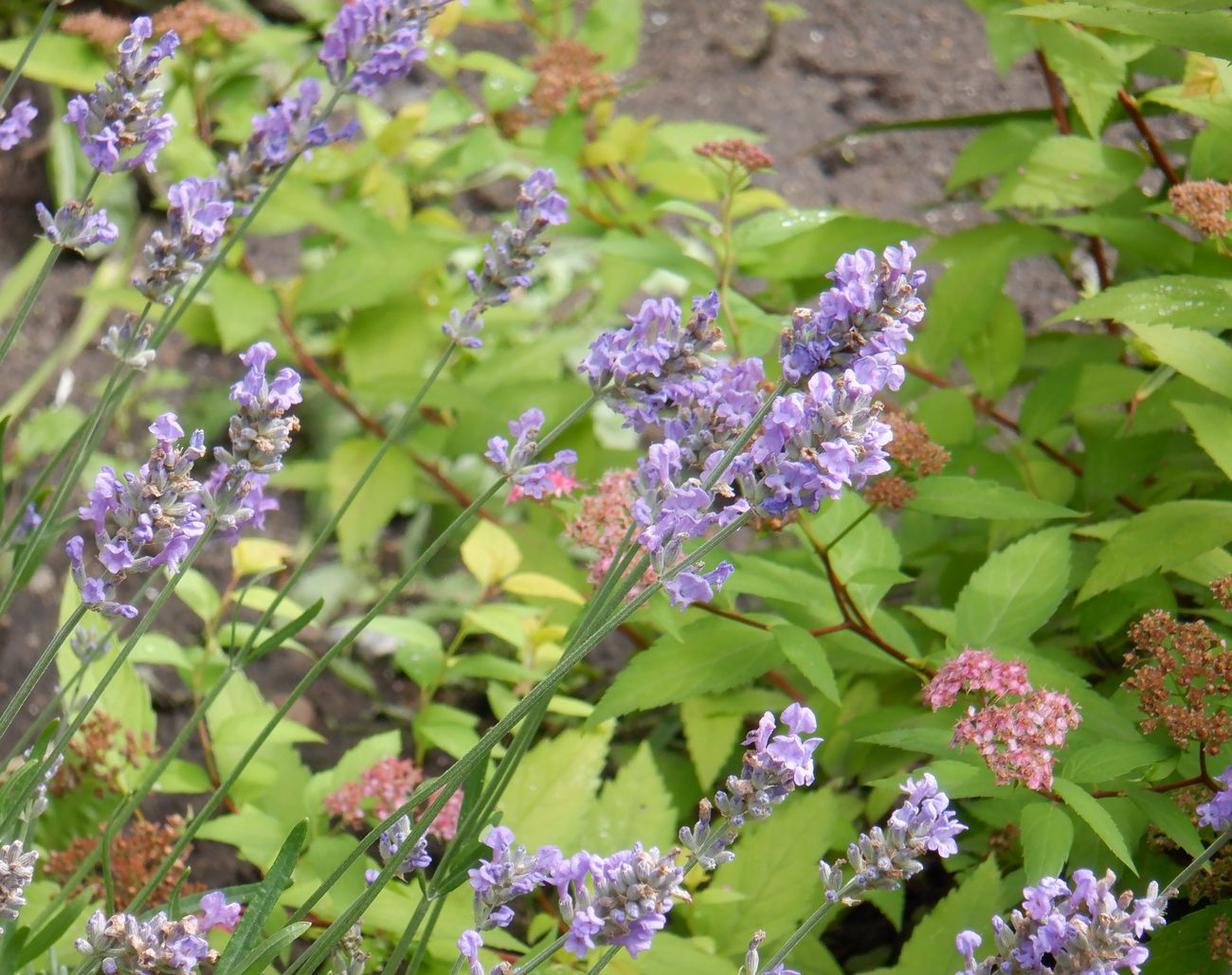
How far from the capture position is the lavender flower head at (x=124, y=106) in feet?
4.22

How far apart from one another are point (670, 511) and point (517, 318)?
2.06 metres

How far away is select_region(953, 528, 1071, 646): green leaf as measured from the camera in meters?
1.63

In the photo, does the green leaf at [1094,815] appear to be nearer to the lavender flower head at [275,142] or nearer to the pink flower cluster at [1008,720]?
the pink flower cluster at [1008,720]

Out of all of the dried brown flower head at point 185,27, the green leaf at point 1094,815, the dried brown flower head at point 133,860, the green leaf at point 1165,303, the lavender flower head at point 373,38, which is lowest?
the dried brown flower head at point 133,860

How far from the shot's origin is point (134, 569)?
43.9 inches

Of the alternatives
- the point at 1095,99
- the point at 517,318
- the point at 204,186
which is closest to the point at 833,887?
the point at 204,186

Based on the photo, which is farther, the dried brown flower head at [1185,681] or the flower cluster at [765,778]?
the dried brown flower head at [1185,681]

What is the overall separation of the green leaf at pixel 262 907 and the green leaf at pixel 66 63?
7.61 feet

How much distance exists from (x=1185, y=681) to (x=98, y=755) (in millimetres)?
1457

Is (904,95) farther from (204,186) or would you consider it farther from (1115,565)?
(204,186)

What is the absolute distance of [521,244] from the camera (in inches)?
53.8

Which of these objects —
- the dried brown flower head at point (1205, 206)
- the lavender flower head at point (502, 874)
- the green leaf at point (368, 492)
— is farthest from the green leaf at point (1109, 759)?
the green leaf at point (368, 492)

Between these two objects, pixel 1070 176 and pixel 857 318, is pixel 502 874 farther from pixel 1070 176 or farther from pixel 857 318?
pixel 1070 176

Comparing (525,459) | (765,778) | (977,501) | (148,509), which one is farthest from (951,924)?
(148,509)
